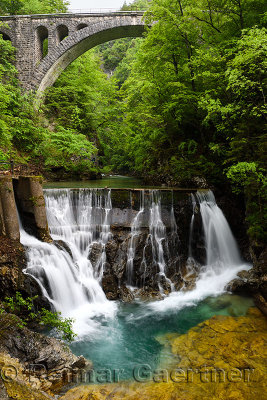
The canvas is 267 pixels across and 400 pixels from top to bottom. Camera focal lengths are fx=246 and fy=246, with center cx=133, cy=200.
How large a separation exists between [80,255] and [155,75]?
9.93m

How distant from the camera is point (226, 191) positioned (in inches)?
437

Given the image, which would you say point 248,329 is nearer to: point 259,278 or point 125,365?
point 259,278

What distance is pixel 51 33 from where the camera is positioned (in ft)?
64.8

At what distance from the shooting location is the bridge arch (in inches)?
761

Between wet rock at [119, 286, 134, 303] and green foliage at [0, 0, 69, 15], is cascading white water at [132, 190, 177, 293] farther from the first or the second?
green foliage at [0, 0, 69, 15]

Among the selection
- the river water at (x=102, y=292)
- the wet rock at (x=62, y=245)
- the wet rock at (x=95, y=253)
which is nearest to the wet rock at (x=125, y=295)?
the river water at (x=102, y=292)

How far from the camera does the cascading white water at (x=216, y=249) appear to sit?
899 cm

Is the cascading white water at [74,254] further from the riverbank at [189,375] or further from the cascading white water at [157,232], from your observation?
the riverbank at [189,375]

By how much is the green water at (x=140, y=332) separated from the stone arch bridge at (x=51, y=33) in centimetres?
1882

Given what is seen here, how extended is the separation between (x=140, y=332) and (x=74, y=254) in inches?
131

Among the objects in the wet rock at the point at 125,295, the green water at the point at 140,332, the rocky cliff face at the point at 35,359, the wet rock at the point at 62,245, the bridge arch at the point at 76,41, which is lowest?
the green water at the point at 140,332

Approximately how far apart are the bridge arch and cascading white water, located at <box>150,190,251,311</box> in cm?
1580

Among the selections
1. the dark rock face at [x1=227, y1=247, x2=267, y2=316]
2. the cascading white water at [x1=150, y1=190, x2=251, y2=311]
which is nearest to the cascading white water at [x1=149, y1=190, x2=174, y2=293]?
the cascading white water at [x1=150, y1=190, x2=251, y2=311]

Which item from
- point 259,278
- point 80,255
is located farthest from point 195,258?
point 80,255
